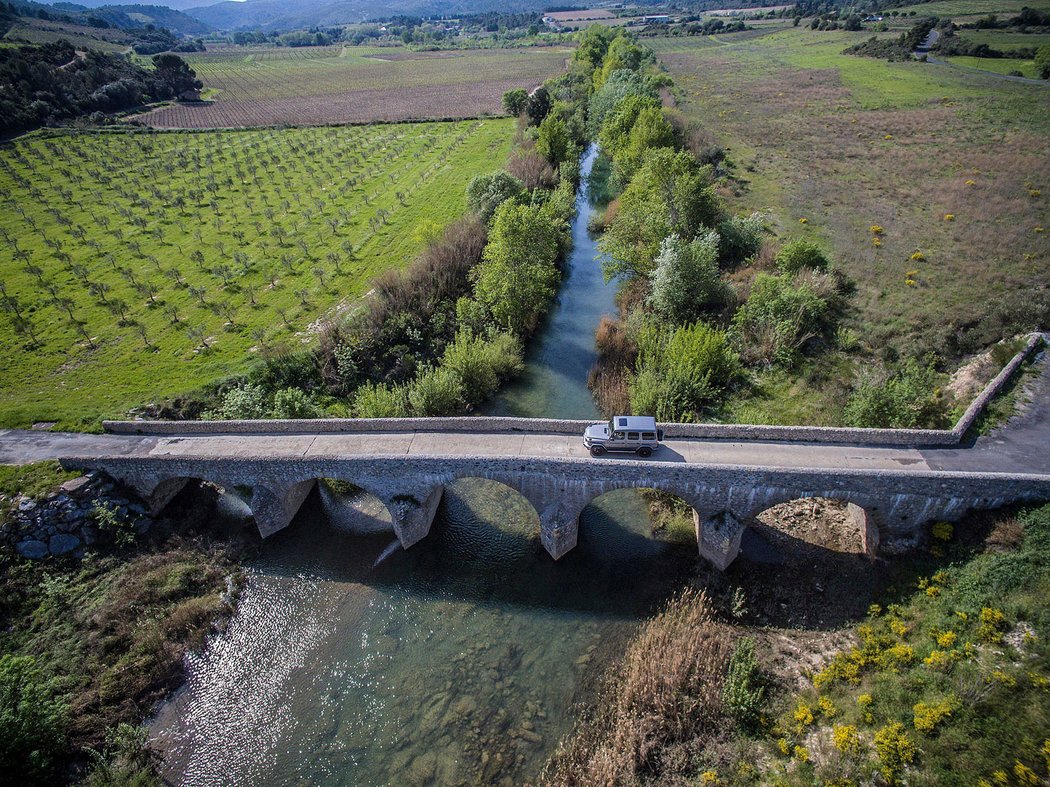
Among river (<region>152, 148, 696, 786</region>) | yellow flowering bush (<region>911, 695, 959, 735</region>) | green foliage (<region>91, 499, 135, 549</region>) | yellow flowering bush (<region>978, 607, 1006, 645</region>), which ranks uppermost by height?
yellow flowering bush (<region>978, 607, 1006, 645</region>)

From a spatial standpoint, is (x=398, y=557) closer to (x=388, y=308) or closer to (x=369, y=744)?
(x=369, y=744)

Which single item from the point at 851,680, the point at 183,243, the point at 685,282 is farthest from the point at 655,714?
→ the point at 183,243

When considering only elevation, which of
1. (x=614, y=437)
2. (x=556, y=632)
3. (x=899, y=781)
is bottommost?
(x=556, y=632)

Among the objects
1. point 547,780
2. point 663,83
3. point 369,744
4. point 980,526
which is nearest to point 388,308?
point 369,744

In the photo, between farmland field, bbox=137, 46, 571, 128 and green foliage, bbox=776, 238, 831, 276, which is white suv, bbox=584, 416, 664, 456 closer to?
green foliage, bbox=776, 238, 831, 276

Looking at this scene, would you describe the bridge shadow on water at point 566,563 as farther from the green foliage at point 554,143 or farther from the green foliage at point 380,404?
the green foliage at point 554,143

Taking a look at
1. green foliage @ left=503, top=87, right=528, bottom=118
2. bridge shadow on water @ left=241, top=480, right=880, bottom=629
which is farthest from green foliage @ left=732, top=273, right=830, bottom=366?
green foliage @ left=503, top=87, right=528, bottom=118

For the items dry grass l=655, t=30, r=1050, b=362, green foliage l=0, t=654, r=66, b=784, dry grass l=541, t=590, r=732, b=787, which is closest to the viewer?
green foliage l=0, t=654, r=66, b=784
